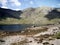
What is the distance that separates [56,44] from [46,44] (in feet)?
6.26

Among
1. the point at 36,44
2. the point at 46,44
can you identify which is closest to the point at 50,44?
the point at 46,44

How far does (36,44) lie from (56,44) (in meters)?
4.51

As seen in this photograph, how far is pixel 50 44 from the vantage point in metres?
29.9

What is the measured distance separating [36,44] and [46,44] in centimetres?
286

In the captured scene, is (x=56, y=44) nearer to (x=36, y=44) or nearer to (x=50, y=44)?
(x=50, y=44)

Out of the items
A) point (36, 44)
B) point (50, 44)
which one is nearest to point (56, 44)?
point (50, 44)

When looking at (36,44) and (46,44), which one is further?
(36,44)

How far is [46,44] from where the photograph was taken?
30.6 meters

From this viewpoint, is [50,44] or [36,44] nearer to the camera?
[50,44]

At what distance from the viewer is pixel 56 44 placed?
30250 mm

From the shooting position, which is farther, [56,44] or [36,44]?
[36,44]
